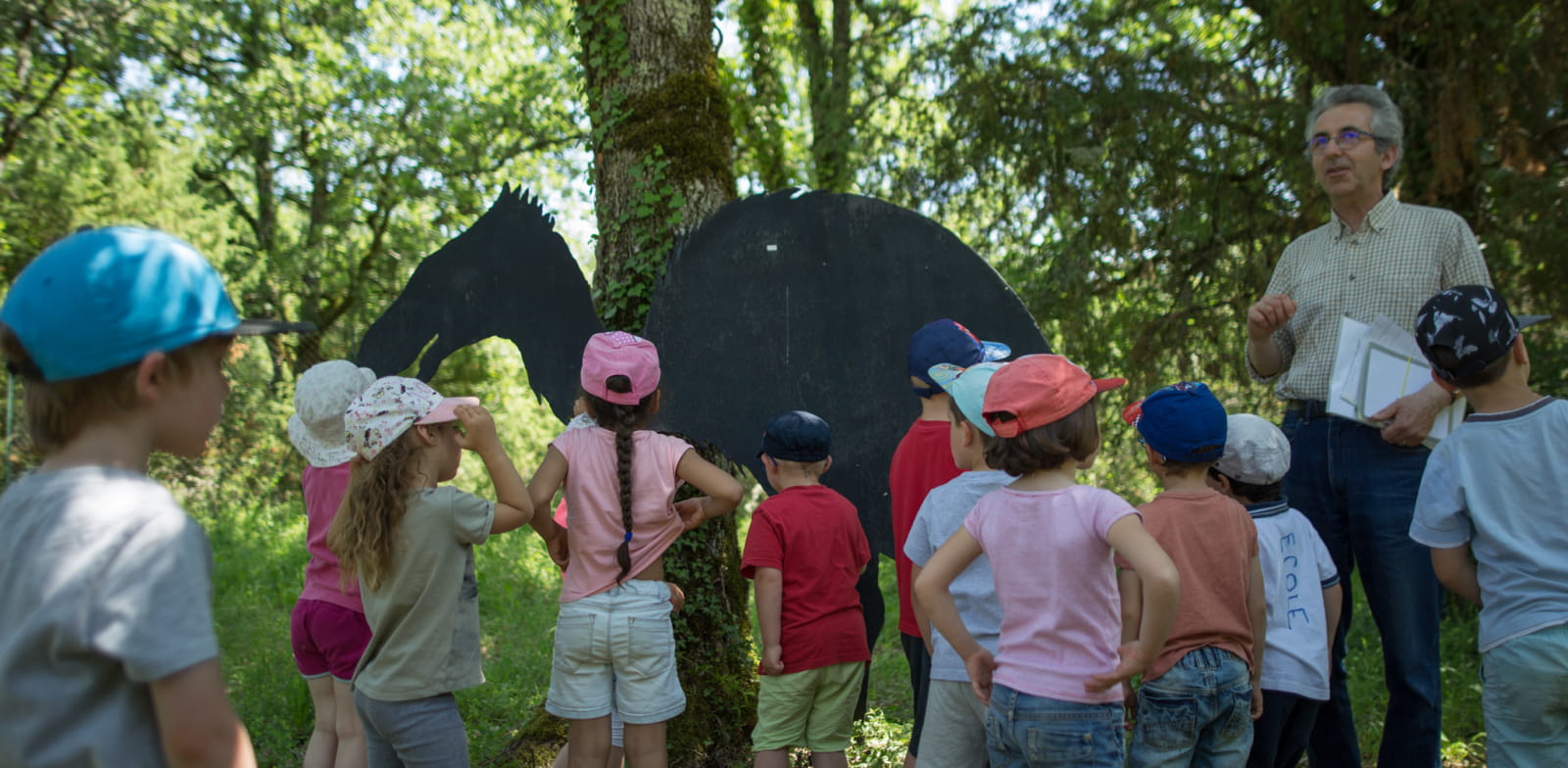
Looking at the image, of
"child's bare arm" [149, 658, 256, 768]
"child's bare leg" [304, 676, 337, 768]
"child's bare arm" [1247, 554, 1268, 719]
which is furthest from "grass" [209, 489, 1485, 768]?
"child's bare arm" [149, 658, 256, 768]

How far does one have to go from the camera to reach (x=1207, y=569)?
255cm

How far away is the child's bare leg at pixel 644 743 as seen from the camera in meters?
3.01

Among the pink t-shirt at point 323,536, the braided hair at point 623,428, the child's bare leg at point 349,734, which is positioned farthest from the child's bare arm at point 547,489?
the child's bare leg at point 349,734

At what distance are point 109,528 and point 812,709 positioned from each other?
7.26 feet

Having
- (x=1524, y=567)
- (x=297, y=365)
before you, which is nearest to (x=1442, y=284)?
(x=1524, y=567)

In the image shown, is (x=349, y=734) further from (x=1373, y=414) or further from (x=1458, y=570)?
(x=1373, y=414)

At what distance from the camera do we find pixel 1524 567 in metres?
2.37

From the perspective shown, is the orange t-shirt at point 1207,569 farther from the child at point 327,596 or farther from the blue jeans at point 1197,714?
the child at point 327,596

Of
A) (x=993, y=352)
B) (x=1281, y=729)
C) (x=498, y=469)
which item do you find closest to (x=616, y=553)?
(x=498, y=469)

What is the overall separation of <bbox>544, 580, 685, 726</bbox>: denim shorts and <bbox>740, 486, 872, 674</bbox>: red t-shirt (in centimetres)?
34

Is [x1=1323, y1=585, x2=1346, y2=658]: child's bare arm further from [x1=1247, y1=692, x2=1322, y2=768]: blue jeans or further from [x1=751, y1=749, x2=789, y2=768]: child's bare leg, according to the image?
[x1=751, y1=749, x2=789, y2=768]: child's bare leg

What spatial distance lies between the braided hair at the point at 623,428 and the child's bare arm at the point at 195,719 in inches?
64.8

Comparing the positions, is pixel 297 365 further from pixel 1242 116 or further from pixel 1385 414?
pixel 1385 414

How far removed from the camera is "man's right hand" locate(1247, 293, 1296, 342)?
10.3 ft
